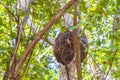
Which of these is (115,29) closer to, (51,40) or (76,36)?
(76,36)

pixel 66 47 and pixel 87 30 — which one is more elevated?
pixel 87 30

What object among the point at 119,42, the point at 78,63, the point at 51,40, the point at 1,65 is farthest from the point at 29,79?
the point at 51,40

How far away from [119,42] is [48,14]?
0.48 meters

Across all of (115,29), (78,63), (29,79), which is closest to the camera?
(78,63)

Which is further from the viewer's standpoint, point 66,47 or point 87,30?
point 66,47

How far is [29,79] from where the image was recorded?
1646mm

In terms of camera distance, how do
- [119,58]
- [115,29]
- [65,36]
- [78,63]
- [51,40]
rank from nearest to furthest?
[78,63], [119,58], [115,29], [65,36], [51,40]

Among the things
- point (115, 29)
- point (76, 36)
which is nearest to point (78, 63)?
point (76, 36)

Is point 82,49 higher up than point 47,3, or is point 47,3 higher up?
point 47,3

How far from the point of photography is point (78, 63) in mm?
1316

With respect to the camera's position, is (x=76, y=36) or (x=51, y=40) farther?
(x=51, y=40)

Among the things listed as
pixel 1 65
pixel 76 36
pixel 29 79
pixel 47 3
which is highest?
pixel 47 3

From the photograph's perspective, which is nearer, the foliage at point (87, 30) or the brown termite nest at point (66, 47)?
the foliage at point (87, 30)

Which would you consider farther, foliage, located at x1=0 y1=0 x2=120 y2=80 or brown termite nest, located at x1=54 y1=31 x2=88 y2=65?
brown termite nest, located at x1=54 y1=31 x2=88 y2=65
